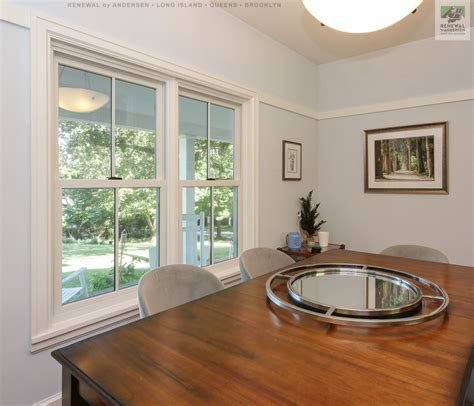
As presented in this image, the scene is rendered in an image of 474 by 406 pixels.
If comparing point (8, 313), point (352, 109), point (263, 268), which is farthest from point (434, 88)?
point (8, 313)

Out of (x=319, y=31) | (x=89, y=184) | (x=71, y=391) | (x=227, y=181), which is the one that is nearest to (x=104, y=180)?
(x=89, y=184)

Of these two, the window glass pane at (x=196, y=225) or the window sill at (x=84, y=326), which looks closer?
the window sill at (x=84, y=326)

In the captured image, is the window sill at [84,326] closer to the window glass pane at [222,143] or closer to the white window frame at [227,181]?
the white window frame at [227,181]

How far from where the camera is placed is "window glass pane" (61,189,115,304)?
5.80 feet

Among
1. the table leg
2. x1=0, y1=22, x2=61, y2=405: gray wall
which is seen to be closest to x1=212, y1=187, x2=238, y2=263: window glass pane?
x1=0, y1=22, x2=61, y2=405: gray wall

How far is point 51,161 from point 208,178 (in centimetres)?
118

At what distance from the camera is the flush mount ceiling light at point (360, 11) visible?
4.10 ft

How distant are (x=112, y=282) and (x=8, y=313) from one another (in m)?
0.58

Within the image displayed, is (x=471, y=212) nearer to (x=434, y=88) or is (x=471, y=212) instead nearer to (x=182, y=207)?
(x=434, y=88)

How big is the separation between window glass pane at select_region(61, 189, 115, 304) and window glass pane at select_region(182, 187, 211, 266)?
0.58 metres

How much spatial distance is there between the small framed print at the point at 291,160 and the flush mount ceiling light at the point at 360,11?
5.84ft

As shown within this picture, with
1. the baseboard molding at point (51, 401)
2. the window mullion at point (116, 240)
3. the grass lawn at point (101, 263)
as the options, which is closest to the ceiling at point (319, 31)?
the window mullion at point (116, 240)

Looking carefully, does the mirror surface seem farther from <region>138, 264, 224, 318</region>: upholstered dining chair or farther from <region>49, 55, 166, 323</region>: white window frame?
<region>49, 55, 166, 323</region>: white window frame

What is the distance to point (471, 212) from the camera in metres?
2.79
